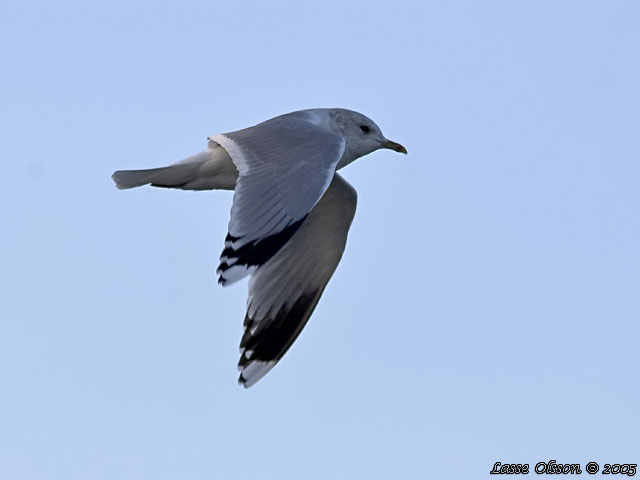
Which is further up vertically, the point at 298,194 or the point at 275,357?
the point at 298,194

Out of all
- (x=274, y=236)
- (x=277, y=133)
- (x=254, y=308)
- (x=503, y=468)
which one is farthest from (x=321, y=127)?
(x=503, y=468)

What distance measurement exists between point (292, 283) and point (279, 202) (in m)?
1.49

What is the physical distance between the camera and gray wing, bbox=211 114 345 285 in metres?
4.98

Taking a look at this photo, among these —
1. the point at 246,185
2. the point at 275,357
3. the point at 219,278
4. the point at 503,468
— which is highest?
the point at 246,185

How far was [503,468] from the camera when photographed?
579 cm

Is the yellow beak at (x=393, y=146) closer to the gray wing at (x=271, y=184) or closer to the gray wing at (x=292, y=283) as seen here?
the gray wing at (x=292, y=283)

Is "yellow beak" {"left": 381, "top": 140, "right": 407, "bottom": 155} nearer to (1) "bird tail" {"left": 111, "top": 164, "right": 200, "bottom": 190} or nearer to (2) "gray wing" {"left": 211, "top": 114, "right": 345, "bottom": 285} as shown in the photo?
(2) "gray wing" {"left": 211, "top": 114, "right": 345, "bottom": 285}

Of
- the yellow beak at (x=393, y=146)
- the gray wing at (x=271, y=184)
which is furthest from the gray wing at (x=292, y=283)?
the gray wing at (x=271, y=184)

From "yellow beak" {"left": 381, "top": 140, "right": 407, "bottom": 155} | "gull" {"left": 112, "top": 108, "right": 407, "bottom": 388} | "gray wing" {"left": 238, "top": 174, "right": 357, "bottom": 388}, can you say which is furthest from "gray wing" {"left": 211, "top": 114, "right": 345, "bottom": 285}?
"yellow beak" {"left": 381, "top": 140, "right": 407, "bottom": 155}

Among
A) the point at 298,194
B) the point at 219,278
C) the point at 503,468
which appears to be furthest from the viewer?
the point at 503,468

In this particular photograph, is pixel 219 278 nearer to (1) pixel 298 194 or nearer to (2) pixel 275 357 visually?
(1) pixel 298 194

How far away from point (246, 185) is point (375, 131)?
1754mm

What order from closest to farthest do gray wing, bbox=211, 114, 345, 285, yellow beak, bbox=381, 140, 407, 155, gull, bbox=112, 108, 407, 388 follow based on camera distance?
1. gray wing, bbox=211, 114, 345, 285
2. gull, bbox=112, 108, 407, 388
3. yellow beak, bbox=381, 140, 407, 155

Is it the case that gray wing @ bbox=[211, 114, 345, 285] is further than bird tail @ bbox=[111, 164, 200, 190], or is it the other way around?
bird tail @ bbox=[111, 164, 200, 190]
